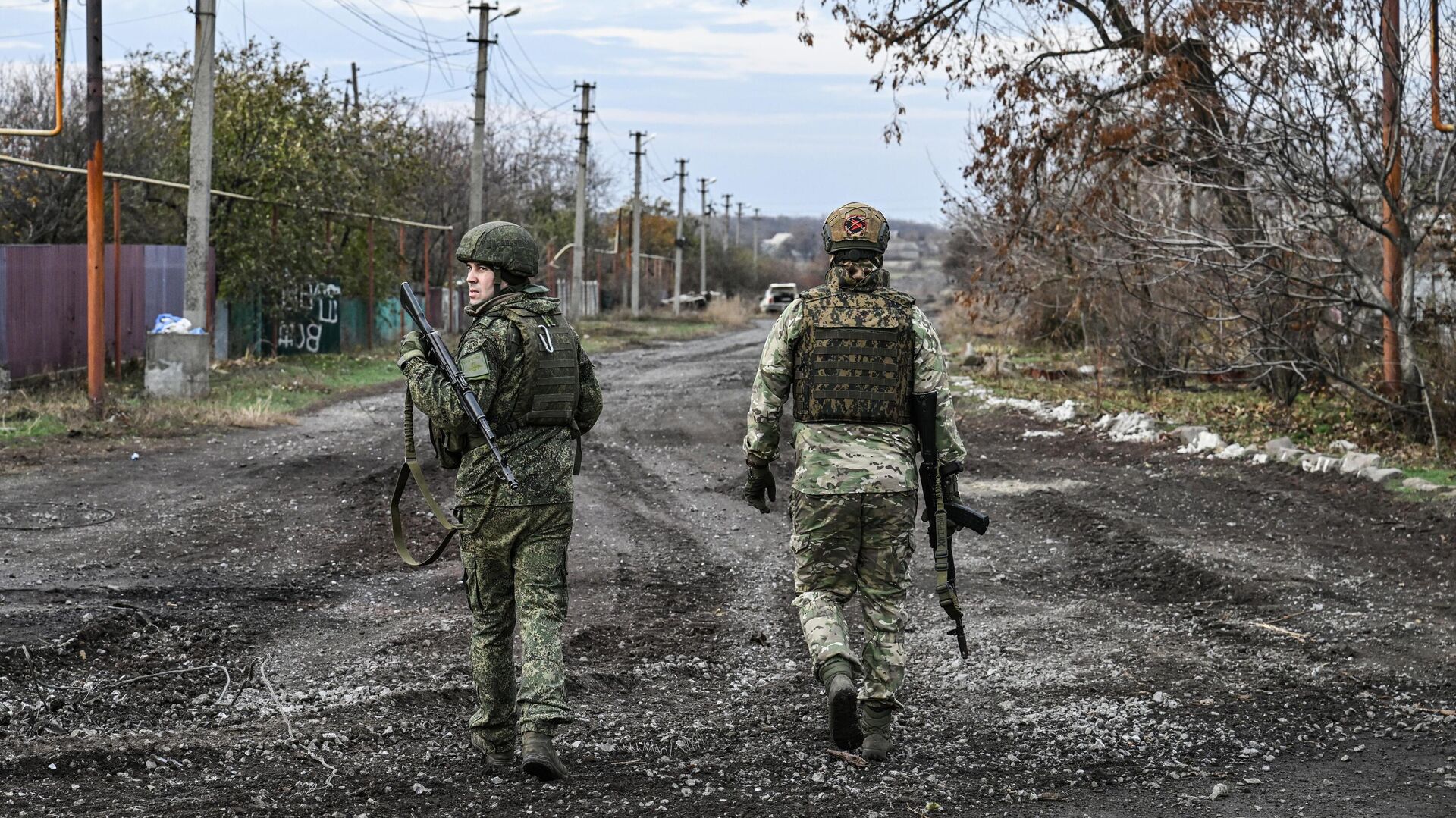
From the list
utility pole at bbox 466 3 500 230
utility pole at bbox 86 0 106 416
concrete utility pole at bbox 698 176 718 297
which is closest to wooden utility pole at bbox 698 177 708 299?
concrete utility pole at bbox 698 176 718 297

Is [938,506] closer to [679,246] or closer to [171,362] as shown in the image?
[171,362]

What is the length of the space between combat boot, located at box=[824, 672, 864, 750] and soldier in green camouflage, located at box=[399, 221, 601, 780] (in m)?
0.85

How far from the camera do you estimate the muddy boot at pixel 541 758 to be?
437 centimetres

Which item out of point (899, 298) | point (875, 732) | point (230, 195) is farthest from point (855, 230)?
point (230, 195)

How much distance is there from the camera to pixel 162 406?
1410cm

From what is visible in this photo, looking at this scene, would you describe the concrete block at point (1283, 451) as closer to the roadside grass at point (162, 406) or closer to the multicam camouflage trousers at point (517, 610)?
the multicam camouflage trousers at point (517, 610)

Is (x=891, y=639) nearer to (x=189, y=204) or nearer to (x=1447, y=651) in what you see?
(x=1447, y=651)

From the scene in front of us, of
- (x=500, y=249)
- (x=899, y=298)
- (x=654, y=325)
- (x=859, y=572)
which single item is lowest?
(x=859, y=572)

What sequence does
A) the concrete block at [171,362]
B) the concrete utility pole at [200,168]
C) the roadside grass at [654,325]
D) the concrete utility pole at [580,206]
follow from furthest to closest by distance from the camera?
the concrete utility pole at [580,206] < the roadside grass at [654,325] < the concrete utility pole at [200,168] < the concrete block at [171,362]

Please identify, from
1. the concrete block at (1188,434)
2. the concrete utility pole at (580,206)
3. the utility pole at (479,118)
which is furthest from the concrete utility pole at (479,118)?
Answer: the concrete block at (1188,434)

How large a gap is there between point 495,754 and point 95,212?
10.5 meters

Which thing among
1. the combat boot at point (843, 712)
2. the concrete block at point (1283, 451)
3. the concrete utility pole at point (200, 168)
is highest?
the concrete utility pole at point (200, 168)

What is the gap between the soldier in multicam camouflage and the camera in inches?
191

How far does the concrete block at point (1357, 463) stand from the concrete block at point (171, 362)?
441 inches
